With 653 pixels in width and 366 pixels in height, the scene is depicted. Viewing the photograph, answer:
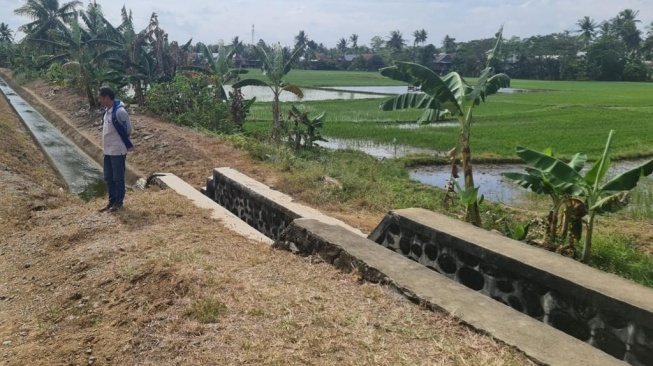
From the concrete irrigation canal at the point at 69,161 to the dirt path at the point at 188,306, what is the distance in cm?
525

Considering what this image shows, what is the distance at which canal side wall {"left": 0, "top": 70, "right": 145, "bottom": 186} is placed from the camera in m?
11.9

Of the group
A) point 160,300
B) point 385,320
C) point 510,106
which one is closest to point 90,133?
point 160,300

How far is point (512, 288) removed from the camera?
3959mm

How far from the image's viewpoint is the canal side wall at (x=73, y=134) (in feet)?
39.1

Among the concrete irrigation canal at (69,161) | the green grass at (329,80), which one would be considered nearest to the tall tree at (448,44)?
the green grass at (329,80)

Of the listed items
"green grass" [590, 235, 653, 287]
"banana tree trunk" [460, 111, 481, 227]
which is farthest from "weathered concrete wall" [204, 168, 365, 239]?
"green grass" [590, 235, 653, 287]

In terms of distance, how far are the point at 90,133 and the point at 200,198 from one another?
36.3ft

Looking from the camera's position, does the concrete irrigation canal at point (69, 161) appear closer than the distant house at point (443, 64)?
Yes

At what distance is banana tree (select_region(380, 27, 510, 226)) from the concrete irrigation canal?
6.86 m

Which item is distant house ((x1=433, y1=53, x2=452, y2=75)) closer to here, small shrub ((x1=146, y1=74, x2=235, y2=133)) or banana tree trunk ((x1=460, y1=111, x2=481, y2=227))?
small shrub ((x1=146, y1=74, x2=235, y2=133))

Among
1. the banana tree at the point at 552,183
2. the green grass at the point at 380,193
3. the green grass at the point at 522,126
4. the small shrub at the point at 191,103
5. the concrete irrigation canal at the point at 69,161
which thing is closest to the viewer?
the banana tree at the point at 552,183

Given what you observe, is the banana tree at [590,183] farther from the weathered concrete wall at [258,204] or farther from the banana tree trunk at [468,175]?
the weathered concrete wall at [258,204]

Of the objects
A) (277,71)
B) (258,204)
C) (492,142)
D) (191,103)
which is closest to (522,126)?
(492,142)

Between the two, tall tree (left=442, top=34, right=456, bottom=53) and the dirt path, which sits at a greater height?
tall tree (left=442, top=34, right=456, bottom=53)
